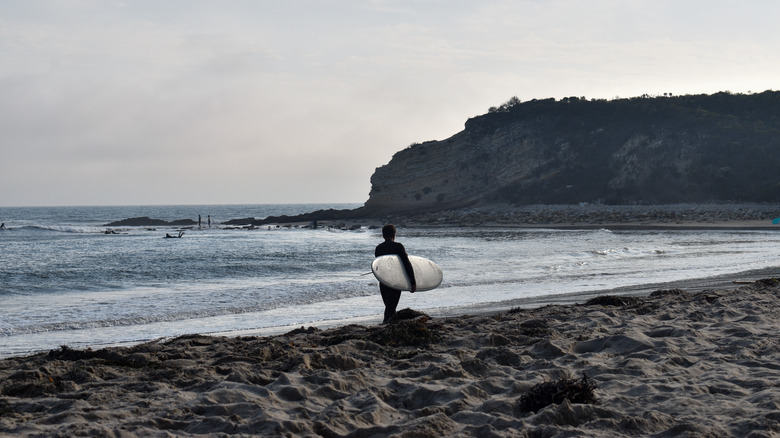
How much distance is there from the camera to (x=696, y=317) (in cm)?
834

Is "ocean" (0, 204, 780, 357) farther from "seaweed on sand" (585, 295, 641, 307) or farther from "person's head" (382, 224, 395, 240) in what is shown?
"seaweed on sand" (585, 295, 641, 307)

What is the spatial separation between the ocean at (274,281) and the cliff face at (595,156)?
1009 inches

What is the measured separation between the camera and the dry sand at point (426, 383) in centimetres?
445

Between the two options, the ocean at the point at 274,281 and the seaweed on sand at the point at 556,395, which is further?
the ocean at the point at 274,281

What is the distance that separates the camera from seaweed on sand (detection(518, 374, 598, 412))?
15.8ft

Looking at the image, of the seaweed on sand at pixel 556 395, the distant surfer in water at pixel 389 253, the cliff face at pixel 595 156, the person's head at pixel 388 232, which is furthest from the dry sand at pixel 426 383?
the cliff face at pixel 595 156

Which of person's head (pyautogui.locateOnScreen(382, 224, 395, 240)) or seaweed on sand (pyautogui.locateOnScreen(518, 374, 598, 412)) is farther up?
person's head (pyautogui.locateOnScreen(382, 224, 395, 240))

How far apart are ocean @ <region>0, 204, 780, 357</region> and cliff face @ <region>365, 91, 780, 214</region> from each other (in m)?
25.6

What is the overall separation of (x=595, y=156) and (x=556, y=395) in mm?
59158

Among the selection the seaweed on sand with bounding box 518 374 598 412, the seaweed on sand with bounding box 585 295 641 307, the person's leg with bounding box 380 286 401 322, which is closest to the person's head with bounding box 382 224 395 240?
the person's leg with bounding box 380 286 401 322

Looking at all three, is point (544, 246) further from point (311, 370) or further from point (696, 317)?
point (311, 370)

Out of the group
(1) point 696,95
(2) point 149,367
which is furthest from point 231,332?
→ (1) point 696,95

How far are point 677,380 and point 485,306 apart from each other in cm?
665

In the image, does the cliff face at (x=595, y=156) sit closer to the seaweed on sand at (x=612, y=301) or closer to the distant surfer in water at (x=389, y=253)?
the seaweed on sand at (x=612, y=301)
